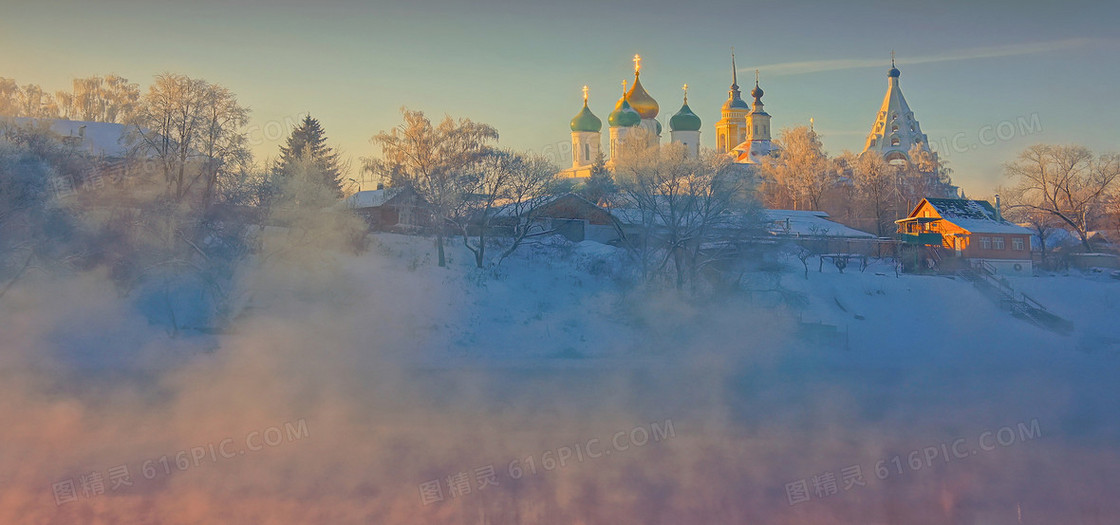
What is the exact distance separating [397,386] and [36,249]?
11983 mm

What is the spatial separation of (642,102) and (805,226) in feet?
74.6

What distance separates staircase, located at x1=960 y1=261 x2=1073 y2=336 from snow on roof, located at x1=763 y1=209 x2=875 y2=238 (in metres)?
6.98

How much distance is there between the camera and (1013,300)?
31094 mm

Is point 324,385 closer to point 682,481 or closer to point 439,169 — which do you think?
point 682,481

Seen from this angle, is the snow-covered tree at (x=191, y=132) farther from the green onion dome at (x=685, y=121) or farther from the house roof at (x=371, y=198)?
the green onion dome at (x=685, y=121)

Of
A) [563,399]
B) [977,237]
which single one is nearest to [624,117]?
[977,237]

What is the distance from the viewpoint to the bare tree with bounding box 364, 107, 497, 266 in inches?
1321

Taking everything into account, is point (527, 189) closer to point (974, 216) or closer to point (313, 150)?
point (313, 150)

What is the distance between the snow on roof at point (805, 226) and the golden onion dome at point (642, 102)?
62.7ft

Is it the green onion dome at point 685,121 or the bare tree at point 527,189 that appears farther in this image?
the green onion dome at point 685,121

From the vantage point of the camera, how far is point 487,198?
33375 millimetres

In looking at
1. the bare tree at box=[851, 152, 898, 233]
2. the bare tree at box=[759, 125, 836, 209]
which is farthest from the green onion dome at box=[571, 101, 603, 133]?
the bare tree at box=[851, 152, 898, 233]

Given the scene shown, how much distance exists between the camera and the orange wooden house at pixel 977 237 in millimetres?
39625

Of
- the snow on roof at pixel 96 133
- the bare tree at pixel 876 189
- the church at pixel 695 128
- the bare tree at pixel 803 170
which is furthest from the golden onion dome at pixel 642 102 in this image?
the snow on roof at pixel 96 133
